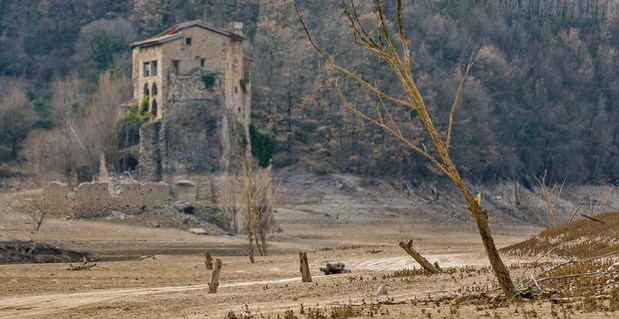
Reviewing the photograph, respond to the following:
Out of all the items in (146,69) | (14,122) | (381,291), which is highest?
(146,69)

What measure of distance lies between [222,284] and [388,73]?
83467mm

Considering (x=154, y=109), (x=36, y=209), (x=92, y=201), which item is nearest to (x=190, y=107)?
(x=154, y=109)

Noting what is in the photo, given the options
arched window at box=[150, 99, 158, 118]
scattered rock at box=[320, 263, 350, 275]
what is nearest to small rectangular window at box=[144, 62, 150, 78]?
arched window at box=[150, 99, 158, 118]

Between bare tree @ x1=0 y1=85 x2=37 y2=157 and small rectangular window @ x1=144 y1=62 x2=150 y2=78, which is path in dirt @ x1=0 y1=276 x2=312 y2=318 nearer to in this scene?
small rectangular window @ x1=144 y1=62 x2=150 y2=78

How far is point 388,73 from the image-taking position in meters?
115

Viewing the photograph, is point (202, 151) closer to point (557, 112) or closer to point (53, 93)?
point (53, 93)

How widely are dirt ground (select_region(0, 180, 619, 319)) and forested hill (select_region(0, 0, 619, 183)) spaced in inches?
1369

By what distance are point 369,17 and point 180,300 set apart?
9580 cm

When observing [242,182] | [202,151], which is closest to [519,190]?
[202,151]

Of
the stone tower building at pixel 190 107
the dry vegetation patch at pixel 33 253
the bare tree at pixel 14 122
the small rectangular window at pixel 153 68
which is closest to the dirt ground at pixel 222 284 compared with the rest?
the dry vegetation patch at pixel 33 253

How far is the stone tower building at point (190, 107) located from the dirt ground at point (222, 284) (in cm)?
1279

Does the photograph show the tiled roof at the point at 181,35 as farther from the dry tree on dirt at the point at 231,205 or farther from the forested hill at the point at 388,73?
the forested hill at the point at 388,73

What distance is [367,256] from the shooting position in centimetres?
4753

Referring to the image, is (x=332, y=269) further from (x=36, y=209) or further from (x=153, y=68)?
(x=153, y=68)
